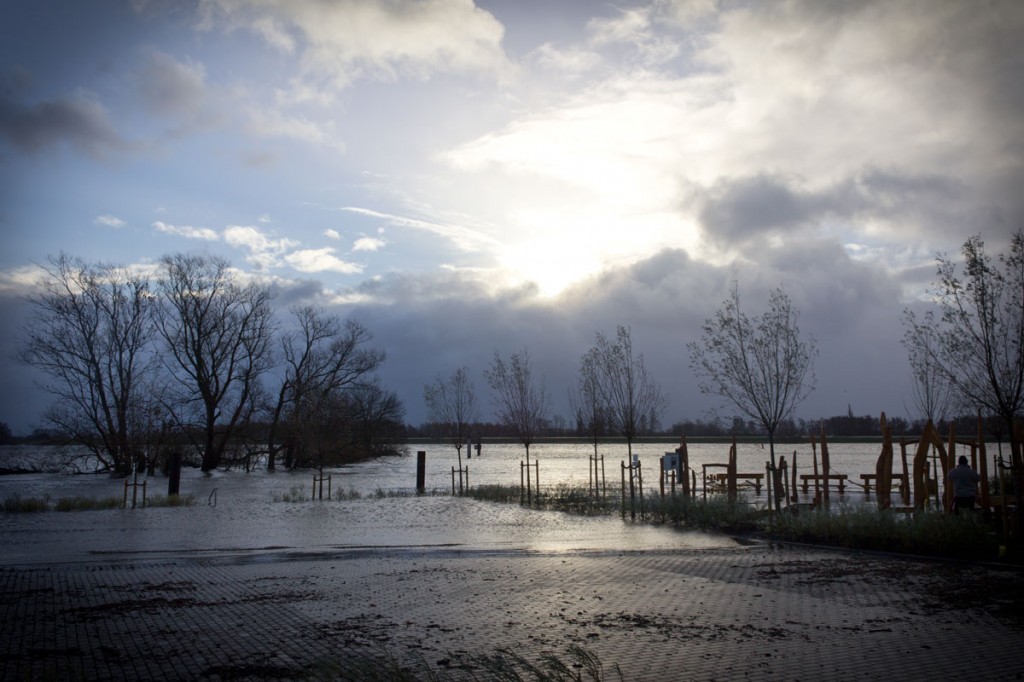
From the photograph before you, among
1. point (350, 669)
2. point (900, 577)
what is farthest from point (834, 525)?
point (350, 669)

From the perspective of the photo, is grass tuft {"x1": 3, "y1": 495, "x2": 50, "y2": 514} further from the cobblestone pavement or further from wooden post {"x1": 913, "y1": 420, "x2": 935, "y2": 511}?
wooden post {"x1": 913, "y1": 420, "x2": 935, "y2": 511}

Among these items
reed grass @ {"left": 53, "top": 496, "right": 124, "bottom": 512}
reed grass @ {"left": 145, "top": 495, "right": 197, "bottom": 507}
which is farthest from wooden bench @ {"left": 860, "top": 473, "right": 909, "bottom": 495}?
reed grass @ {"left": 53, "top": 496, "right": 124, "bottom": 512}

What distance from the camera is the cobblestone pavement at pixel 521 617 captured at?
23.3 ft

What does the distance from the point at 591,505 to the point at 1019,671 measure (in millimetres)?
20942

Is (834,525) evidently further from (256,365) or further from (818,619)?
(256,365)

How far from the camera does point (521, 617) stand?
9195 millimetres

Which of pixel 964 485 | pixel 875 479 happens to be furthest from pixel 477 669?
pixel 875 479

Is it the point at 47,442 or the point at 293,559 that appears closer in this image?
the point at 293,559

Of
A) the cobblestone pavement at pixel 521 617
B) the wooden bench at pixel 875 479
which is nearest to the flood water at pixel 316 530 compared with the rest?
the cobblestone pavement at pixel 521 617

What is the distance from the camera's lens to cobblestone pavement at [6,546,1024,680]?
23.3 feet

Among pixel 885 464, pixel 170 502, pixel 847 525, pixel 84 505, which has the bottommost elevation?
pixel 170 502

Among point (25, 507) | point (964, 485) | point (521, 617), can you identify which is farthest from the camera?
point (25, 507)

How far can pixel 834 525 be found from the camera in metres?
16.9

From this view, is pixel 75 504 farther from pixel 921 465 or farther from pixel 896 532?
pixel 921 465
